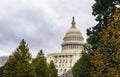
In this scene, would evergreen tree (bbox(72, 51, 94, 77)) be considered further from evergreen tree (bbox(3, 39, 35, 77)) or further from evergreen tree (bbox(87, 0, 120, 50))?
evergreen tree (bbox(3, 39, 35, 77))

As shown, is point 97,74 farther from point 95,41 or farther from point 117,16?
point 95,41

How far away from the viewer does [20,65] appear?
2228 inches

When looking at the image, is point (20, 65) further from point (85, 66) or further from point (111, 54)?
point (111, 54)

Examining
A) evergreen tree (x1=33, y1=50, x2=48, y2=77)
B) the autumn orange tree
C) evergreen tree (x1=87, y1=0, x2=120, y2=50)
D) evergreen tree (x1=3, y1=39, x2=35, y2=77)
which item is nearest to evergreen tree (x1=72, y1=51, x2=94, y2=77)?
evergreen tree (x1=87, y1=0, x2=120, y2=50)

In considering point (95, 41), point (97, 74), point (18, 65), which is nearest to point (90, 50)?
point (95, 41)

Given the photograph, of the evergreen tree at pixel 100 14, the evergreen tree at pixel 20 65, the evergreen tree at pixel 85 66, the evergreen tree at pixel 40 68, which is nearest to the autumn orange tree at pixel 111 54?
the evergreen tree at pixel 100 14

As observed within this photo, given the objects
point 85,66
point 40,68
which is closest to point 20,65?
point 85,66

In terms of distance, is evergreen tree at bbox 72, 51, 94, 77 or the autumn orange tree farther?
evergreen tree at bbox 72, 51, 94, 77

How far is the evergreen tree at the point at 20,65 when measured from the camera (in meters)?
56.7

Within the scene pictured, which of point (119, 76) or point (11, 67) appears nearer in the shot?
point (119, 76)

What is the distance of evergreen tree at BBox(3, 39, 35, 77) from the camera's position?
5669cm

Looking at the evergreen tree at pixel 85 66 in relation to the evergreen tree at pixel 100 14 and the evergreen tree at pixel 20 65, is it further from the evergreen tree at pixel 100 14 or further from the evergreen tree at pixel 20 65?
the evergreen tree at pixel 20 65

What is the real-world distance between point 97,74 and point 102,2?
771 centimetres

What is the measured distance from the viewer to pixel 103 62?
29312 millimetres
